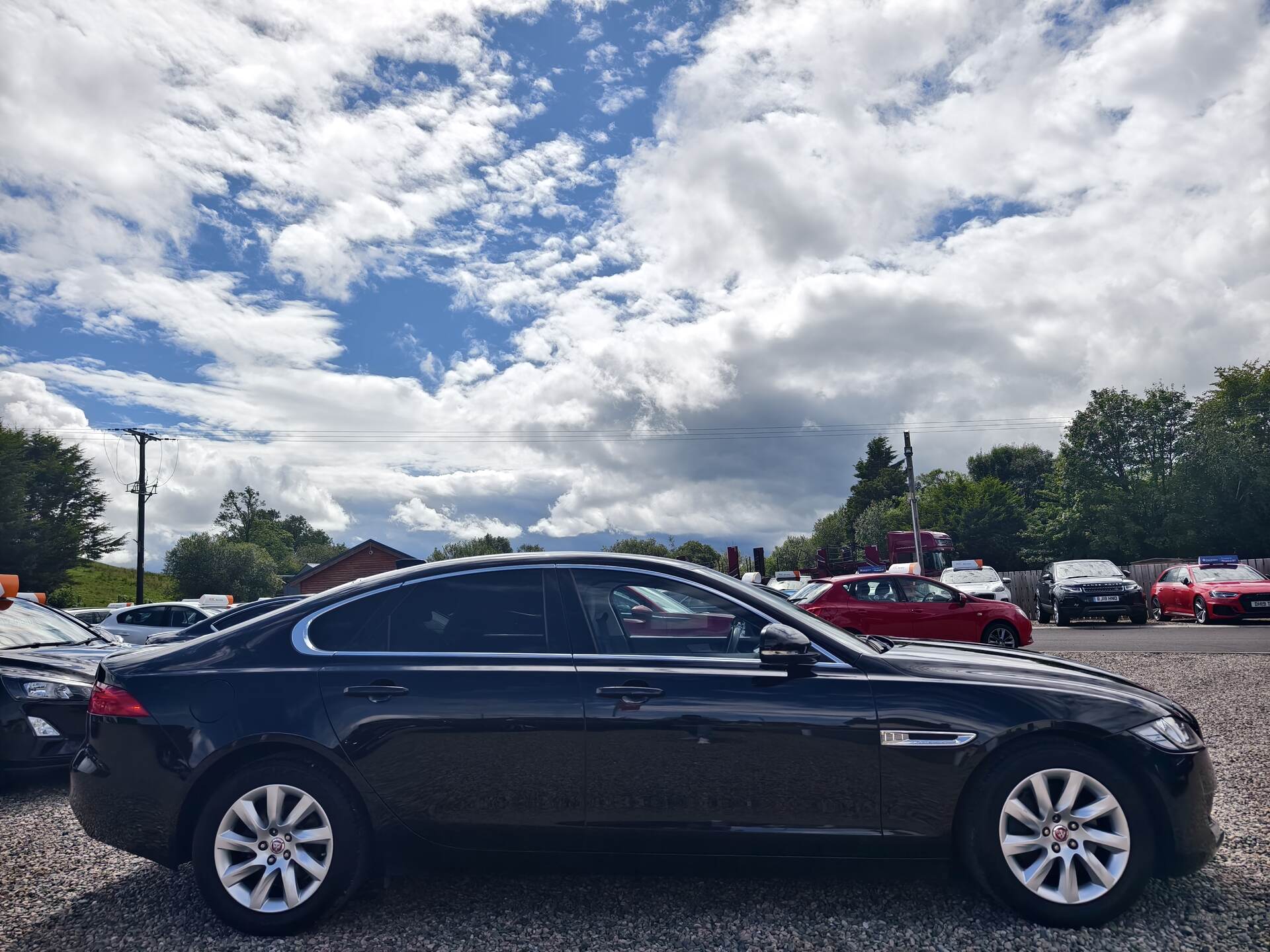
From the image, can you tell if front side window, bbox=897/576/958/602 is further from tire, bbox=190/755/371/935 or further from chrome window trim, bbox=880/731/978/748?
tire, bbox=190/755/371/935

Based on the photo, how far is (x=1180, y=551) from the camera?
45969mm

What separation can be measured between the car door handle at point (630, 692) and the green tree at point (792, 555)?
372ft

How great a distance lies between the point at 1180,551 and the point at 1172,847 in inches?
1984

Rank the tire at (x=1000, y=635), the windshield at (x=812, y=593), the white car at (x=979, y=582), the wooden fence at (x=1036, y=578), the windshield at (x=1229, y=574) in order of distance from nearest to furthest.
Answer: the tire at (x=1000, y=635) < the windshield at (x=812, y=593) < the windshield at (x=1229, y=574) < the white car at (x=979, y=582) < the wooden fence at (x=1036, y=578)

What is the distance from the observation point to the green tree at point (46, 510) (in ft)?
157

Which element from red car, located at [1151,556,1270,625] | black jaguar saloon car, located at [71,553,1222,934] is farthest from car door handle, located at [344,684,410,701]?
red car, located at [1151,556,1270,625]

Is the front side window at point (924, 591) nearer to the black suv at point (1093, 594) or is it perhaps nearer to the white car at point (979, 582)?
the white car at point (979, 582)

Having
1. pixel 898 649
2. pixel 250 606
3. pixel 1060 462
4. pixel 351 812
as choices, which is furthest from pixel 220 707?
pixel 1060 462

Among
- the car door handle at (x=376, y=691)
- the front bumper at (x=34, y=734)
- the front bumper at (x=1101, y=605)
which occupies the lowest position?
the front bumper at (x=1101, y=605)

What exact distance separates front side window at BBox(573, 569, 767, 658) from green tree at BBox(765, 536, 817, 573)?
11319cm

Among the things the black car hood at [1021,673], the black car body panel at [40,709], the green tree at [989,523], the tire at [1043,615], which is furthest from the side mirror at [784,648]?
the green tree at [989,523]

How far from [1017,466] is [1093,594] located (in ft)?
235

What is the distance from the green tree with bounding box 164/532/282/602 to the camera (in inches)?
2901

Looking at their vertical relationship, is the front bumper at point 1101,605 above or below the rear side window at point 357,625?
below
